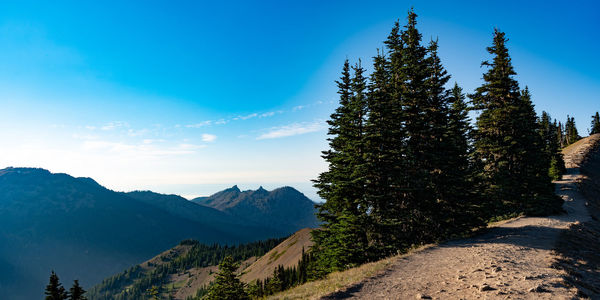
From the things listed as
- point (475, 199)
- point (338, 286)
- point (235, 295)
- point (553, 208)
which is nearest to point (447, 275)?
point (338, 286)

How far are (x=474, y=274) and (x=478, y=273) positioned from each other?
0.21 meters

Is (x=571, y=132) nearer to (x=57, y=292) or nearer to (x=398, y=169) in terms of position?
(x=398, y=169)

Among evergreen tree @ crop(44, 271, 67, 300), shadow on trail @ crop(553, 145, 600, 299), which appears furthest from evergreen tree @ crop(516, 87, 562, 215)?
evergreen tree @ crop(44, 271, 67, 300)

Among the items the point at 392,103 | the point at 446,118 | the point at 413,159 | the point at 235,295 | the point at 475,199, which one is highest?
the point at 392,103

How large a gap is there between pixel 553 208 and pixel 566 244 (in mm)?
13735

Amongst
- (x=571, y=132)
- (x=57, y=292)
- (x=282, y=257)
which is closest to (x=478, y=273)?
(x=57, y=292)

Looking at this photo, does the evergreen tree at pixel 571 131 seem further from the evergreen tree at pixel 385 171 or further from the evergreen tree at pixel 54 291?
the evergreen tree at pixel 54 291

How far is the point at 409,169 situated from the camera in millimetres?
22141

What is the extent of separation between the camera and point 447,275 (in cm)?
1205

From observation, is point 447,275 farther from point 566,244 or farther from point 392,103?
point 392,103

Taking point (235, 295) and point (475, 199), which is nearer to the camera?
point (475, 199)

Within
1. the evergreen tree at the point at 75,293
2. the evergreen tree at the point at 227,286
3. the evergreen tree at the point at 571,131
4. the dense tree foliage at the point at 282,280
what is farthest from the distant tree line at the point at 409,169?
the evergreen tree at the point at 571,131

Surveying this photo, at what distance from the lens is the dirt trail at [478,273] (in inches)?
394

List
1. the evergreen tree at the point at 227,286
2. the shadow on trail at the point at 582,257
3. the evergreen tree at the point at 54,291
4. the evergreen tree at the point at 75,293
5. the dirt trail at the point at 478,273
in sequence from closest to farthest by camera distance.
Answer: the dirt trail at the point at 478,273
the shadow on trail at the point at 582,257
the evergreen tree at the point at 54,291
the evergreen tree at the point at 227,286
the evergreen tree at the point at 75,293
